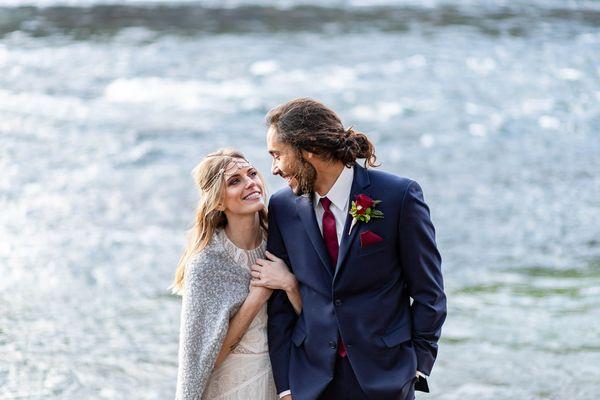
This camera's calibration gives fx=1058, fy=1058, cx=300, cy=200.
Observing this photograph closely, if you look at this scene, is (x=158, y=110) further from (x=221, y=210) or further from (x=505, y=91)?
(x=221, y=210)

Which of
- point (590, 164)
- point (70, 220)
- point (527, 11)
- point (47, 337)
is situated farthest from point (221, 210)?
point (527, 11)

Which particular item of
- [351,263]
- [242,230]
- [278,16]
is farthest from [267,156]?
[278,16]

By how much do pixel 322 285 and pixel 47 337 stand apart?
4.43m

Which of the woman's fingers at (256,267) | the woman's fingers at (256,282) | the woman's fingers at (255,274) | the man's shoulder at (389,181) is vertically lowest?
the woman's fingers at (256,282)

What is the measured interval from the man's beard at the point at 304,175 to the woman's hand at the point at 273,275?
0.32 m

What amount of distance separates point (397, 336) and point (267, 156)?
9.54 m

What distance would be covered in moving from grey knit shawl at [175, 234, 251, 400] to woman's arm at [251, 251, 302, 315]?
0.32 ft

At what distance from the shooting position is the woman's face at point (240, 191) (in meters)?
3.94

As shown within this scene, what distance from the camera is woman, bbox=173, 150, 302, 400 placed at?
3873 millimetres

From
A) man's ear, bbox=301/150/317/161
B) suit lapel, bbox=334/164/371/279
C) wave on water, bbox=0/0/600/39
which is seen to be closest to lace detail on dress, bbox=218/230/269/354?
suit lapel, bbox=334/164/371/279

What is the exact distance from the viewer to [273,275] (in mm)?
3881

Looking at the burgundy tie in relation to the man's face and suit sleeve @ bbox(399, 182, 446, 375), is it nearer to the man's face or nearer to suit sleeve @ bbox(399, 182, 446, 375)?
the man's face

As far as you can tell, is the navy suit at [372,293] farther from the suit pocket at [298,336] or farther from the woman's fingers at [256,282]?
the woman's fingers at [256,282]

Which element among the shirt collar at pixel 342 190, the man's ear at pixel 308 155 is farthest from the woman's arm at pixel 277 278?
the man's ear at pixel 308 155
